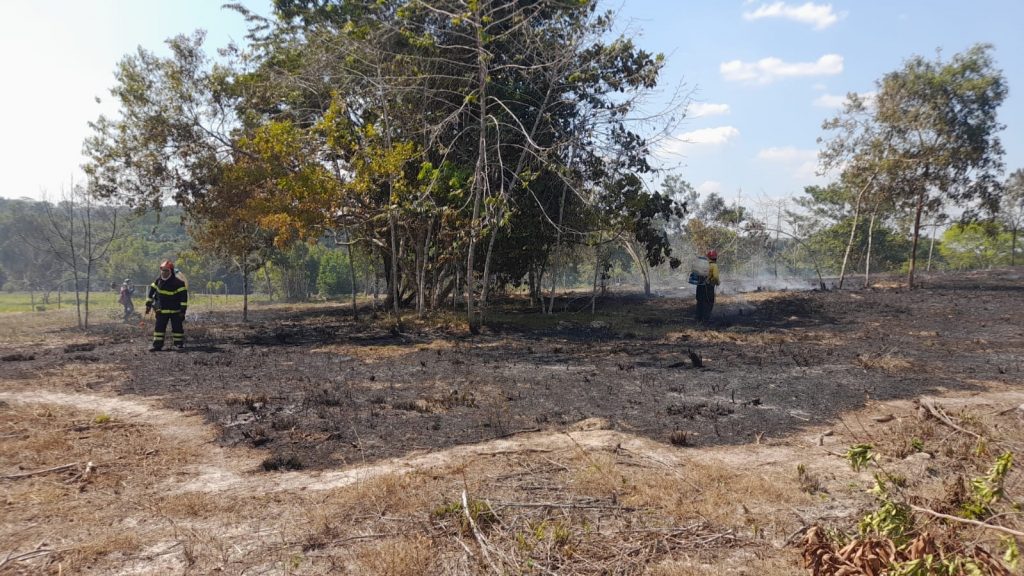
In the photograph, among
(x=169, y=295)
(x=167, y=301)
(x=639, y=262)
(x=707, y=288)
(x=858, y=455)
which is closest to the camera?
(x=858, y=455)

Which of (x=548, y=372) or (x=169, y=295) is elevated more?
(x=169, y=295)

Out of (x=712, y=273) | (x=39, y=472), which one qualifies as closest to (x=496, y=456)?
(x=39, y=472)

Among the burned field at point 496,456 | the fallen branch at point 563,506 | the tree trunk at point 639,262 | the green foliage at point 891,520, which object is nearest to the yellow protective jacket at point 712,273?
the burned field at point 496,456

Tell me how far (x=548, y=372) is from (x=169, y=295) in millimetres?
8257

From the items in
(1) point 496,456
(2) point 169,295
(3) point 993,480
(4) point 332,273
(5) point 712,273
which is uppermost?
(5) point 712,273

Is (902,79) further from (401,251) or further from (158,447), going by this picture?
(158,447)

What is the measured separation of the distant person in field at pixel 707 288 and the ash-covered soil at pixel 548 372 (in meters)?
0.56

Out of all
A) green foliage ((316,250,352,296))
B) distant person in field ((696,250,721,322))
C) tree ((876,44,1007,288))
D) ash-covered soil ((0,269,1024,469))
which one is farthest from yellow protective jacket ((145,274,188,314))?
green foliage ((316,250,352,296))

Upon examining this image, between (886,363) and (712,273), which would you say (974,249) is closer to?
(712,273)

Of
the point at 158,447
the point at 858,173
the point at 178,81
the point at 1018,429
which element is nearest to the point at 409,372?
the point at 158,447

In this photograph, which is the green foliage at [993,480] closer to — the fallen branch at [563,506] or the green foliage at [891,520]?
the green foliage at [891,520]

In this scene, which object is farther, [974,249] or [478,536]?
[974,249]

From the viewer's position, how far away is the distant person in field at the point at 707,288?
52.0 ft

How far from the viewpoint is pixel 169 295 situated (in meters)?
12.3
